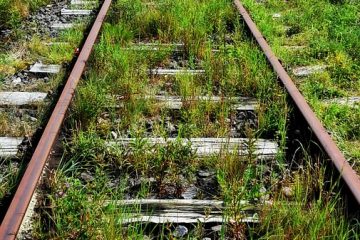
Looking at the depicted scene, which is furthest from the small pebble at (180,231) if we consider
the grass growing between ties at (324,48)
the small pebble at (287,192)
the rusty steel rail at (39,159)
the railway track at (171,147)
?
the grass growing between ties at (324,48)

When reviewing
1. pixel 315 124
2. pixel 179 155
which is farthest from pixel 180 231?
pixel 315 124

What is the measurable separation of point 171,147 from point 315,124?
1004mm

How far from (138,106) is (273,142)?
3.53 ft

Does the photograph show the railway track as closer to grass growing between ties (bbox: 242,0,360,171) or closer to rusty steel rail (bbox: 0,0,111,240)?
rusty steel rail (bbox: 0,0,111,240)

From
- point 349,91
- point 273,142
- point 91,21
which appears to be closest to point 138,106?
point 273,142

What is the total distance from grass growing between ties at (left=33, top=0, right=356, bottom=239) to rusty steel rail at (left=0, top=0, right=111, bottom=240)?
10 centimetres

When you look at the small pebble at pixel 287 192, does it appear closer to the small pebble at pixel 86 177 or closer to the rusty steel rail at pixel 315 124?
the rusty steel rail at pixel 315 124

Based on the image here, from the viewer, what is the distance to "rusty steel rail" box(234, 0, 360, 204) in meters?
3.01

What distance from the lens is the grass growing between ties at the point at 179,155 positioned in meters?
2.81

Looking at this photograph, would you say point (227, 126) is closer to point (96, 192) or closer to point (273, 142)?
point (273, 142)

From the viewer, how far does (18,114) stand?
404 centimetres

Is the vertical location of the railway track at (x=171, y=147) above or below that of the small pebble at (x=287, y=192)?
above

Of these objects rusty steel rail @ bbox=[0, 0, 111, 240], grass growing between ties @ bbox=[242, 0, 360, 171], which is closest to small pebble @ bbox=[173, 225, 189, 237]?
rusty steel rail @ bbox=[0, 0, 111, 240]

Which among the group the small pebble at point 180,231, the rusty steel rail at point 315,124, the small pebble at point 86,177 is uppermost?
the rusty steel rail at point 315,124
